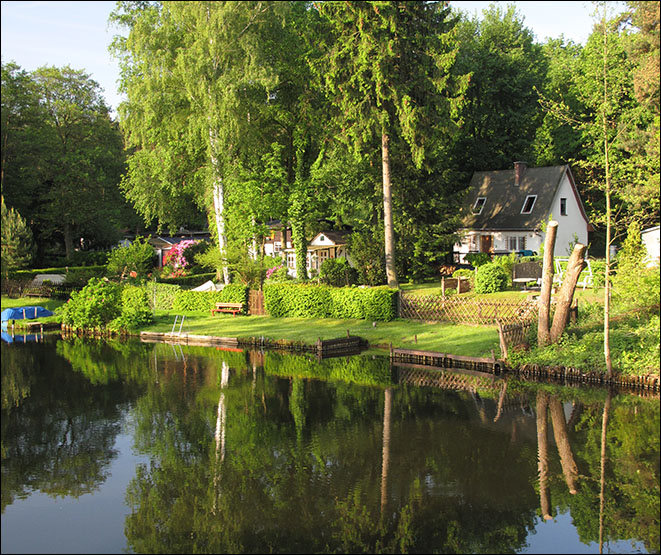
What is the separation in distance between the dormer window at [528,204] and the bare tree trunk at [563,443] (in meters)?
30.1

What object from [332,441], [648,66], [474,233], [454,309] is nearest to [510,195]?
[474,233]

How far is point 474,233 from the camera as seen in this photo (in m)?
49.5

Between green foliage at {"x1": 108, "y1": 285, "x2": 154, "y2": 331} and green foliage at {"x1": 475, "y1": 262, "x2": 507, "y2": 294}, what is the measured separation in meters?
18.3

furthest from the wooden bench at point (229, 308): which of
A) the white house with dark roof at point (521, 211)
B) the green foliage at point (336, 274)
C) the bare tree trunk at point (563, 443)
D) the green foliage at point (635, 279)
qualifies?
the bare tree trunk at point (563, 443)

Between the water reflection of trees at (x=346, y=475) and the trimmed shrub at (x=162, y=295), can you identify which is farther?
the trimmed shrub at (x=162, y=295)

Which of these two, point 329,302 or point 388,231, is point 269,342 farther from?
point 388,231

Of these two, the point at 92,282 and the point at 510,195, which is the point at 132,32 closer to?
the point at 92,282

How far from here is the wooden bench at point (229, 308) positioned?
36.8 meters

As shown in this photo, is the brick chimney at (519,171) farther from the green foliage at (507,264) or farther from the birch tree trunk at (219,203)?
the birch tree trunk at (219,203)

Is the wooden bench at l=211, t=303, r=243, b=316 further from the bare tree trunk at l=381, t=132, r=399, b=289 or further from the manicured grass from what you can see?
the bare tree trunk at l=381, t=132, r=399, b=289

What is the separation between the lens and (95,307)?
35.8 m

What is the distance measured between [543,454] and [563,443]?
39.8 inches

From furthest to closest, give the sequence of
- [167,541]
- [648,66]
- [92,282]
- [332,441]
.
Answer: [92,282], [648,66], [332,441], [167,541]

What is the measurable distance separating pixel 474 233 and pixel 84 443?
3754 cm
